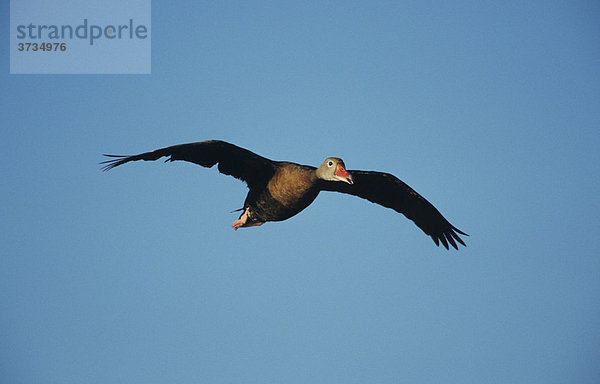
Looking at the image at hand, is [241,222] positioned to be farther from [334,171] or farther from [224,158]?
[334,171]

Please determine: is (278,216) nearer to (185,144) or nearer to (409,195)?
(185,144)

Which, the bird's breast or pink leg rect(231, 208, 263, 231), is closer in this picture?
the bird's breast

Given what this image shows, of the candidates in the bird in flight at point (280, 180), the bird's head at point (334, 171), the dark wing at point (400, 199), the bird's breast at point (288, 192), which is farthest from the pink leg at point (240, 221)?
the bird's head at point (334, 171)

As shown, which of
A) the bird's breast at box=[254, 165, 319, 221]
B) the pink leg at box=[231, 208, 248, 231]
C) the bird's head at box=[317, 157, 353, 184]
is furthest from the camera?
the pink leg at box=[231, 208, 248, 231]

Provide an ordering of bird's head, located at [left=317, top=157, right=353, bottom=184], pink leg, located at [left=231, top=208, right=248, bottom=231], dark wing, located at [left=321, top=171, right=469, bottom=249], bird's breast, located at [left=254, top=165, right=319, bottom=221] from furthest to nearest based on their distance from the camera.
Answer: dark wing, located at [left=321, top=171, right=469, bottom=249], pink leg, located at [left=231, top=208, right=248, bottom=231], bird's breast, located at [left=254, top=165, right=319, bottom=221], bird's head, located at [left=317, top=157, right=353, bottom=184]

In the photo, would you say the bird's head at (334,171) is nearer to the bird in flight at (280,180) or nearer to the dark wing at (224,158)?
the bird in flight at (280,180)

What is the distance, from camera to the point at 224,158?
9.74 m

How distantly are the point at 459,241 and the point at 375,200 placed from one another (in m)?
2.02

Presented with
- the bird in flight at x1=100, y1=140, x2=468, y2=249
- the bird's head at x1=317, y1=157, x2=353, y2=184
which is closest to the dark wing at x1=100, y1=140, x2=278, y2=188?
the bird in flight at x1=100, y1=140, x2=468, y2=249

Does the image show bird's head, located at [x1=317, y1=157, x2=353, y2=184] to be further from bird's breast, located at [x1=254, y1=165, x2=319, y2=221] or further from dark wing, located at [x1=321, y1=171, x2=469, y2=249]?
dark wing, located at [x1=321, y1=171, x2=469, y2=249]

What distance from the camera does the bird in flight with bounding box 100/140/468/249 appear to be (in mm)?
8977

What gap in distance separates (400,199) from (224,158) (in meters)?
3.85

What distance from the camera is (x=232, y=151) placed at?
946 cm

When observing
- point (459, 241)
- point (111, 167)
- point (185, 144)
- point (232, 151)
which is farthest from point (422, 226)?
point (111, 167)
